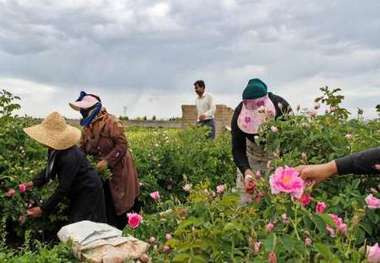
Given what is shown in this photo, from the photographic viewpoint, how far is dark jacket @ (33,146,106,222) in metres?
5.12

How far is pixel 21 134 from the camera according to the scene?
5883mm

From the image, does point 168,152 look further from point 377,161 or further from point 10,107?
point 377,161

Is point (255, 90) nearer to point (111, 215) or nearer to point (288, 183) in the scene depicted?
point (111, 215)

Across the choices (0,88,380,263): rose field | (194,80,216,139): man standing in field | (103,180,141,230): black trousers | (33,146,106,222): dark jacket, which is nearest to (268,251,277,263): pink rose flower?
(0,88,380,263): rose field

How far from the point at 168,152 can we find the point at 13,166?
96.7 inches

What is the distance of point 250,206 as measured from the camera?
2.91 metres

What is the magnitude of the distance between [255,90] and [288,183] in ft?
8.42

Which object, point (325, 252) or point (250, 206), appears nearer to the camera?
point (325, 252)

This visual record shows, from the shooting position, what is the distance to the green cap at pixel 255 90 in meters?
4.70

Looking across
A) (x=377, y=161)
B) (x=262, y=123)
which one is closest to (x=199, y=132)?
(x=262, y=123)

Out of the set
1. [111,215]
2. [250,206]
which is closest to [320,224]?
[250,206]

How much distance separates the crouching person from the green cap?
52.6 inches

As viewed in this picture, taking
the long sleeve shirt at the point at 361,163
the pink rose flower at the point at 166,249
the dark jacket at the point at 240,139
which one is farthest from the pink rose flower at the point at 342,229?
the dark jacket at the point at 240,139

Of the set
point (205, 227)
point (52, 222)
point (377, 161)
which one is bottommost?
point (52, 222)
